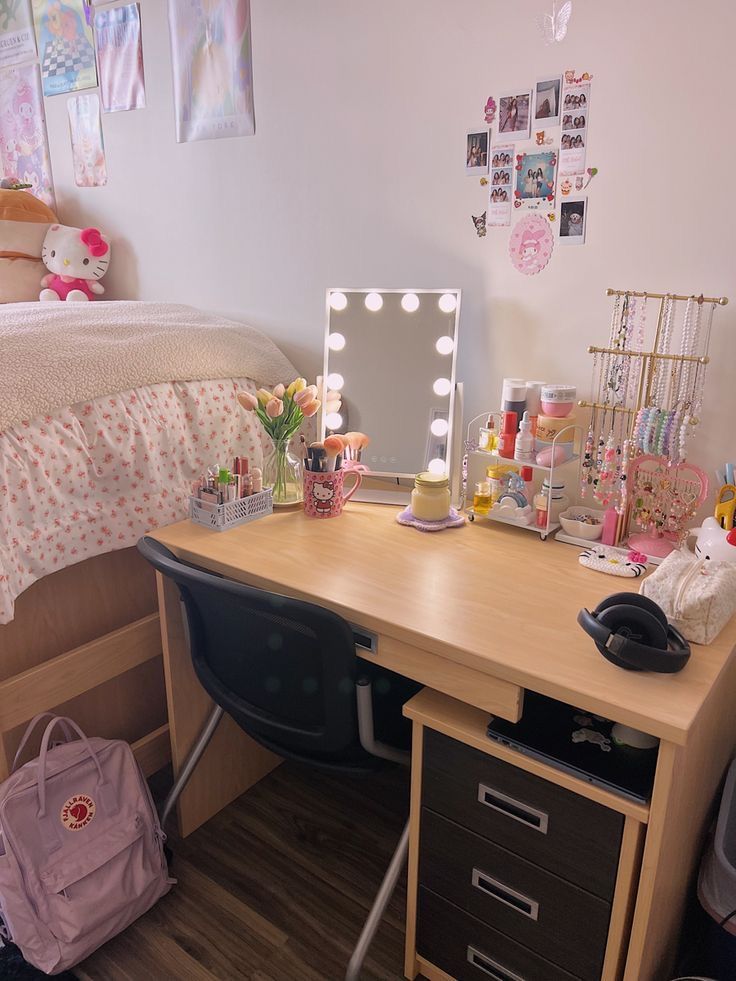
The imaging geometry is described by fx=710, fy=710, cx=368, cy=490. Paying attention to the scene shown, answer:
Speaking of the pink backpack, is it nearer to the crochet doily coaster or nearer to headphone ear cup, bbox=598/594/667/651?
the crochet doily coaster

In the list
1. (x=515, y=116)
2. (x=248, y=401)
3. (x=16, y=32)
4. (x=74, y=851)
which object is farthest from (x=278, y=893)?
(x=16, y=32)

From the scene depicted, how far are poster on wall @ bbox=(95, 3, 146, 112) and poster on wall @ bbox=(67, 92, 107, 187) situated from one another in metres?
0.07

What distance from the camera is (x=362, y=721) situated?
1133mm

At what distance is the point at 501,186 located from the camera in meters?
1.45

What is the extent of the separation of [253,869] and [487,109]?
64.7 inches

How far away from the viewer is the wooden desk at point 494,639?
2.95 ft

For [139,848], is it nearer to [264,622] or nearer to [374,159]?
[264,622]

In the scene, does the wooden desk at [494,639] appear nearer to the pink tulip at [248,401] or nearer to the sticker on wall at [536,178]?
the pink tulip at [248,401]

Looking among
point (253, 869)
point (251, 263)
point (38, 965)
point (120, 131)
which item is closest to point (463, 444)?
point (251, 263)

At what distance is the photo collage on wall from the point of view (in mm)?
1338

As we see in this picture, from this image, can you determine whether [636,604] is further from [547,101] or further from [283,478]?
[547,101]

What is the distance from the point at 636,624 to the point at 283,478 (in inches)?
34.0

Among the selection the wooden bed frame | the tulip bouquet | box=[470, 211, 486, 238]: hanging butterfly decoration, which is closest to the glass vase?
the tulip bouquet

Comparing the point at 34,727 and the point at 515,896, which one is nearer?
the point at 515,896
